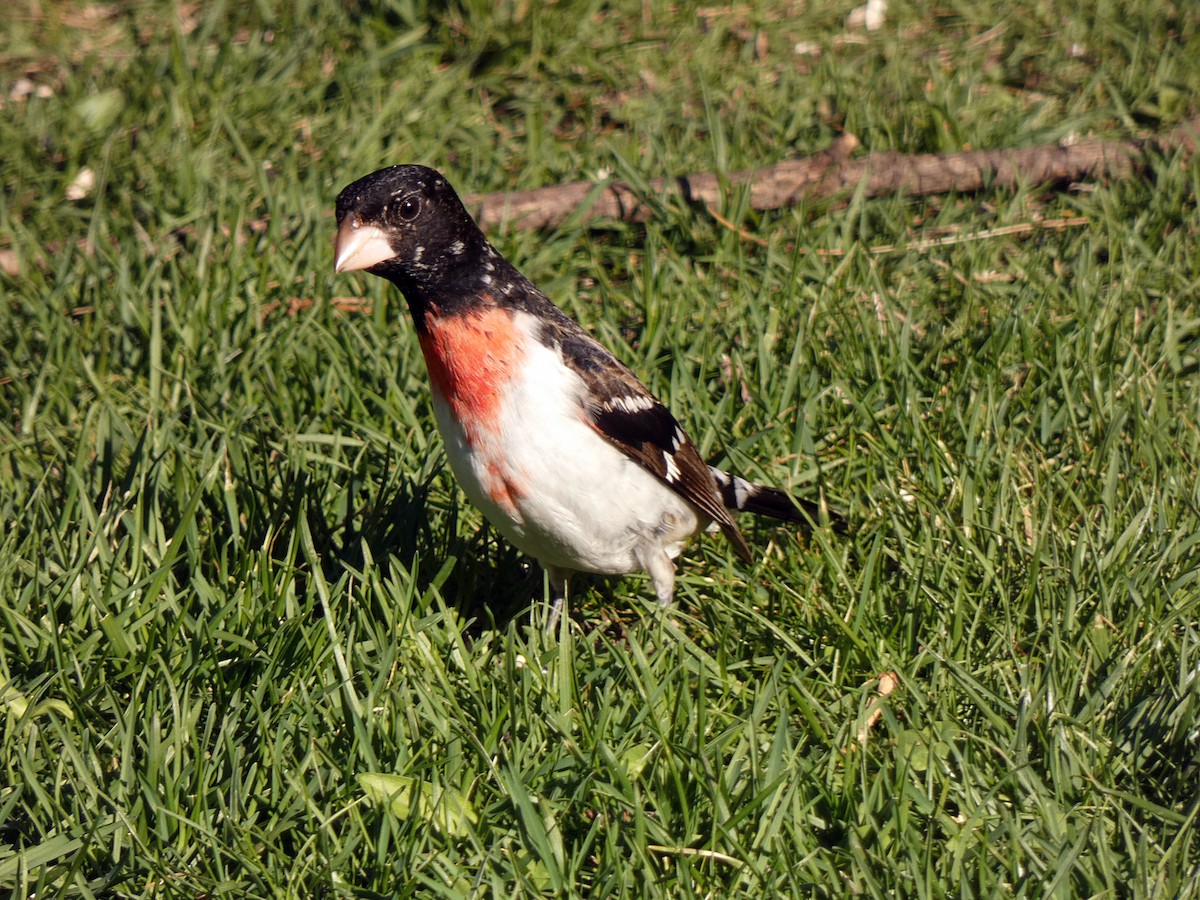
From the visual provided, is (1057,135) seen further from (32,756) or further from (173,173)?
(32,756)

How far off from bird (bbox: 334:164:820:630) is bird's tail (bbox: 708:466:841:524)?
A: 15.7 inches

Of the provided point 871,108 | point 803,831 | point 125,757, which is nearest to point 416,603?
point 125,757

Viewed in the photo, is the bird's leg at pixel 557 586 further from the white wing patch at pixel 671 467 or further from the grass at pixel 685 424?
the white wing patch at pixel 671 467

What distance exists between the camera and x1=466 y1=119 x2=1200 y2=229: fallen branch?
5844 millimetres

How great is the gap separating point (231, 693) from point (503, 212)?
287 cm

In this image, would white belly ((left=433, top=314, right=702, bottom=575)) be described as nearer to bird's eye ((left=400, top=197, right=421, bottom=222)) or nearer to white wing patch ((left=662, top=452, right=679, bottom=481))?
white wing patch ((left=662, top=452, right=679, bottom=481))

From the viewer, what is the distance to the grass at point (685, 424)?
323 cm

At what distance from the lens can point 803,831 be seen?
3.20m

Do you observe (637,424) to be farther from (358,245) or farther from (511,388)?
(358,245)

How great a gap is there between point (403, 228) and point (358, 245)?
14 centimetres

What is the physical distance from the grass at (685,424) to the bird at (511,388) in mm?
325

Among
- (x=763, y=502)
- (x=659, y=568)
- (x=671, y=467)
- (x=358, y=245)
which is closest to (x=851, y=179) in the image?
(x=763, y=502)

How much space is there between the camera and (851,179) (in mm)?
5887

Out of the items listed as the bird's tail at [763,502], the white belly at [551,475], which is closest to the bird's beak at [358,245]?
the white belly at [551,475]
